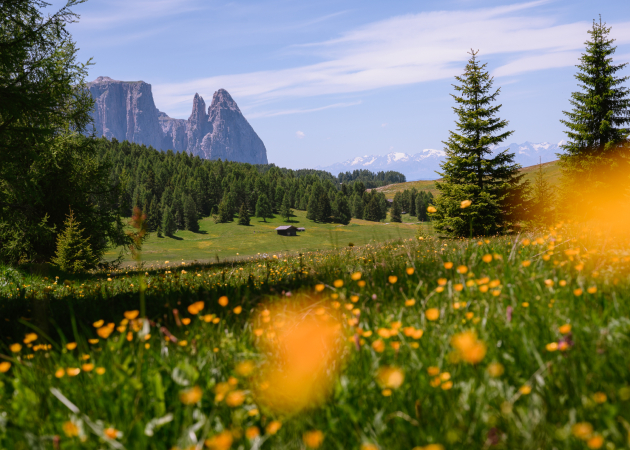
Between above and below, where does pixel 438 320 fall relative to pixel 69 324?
above

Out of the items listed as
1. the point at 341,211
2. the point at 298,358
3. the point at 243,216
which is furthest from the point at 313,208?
the point at 298,358

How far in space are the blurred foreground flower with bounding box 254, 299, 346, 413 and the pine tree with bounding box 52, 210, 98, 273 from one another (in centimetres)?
1972

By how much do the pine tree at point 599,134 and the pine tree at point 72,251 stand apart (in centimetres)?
3566

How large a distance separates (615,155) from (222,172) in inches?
5966

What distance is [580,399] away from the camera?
159cm

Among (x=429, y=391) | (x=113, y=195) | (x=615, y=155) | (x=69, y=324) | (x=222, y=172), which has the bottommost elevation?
(x=69, y=324)

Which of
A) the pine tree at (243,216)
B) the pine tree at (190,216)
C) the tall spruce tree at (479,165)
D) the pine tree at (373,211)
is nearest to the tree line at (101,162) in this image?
the tall spruce tree at (479,165)

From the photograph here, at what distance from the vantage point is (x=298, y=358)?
2352 mm

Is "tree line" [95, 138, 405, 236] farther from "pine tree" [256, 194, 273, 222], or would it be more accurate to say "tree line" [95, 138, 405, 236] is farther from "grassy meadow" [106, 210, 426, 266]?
"grassy meadow" [106, 210, 426, 266]

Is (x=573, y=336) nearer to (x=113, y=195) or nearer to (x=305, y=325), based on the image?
(x=305, y=325)

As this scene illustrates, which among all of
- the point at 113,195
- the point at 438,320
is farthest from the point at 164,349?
the point at 113,195

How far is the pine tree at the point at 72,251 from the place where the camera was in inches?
778

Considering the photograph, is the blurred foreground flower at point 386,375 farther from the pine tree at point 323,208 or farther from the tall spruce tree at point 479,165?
the pine tree at point 323,208

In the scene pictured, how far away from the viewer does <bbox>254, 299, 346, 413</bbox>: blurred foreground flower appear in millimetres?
1947
